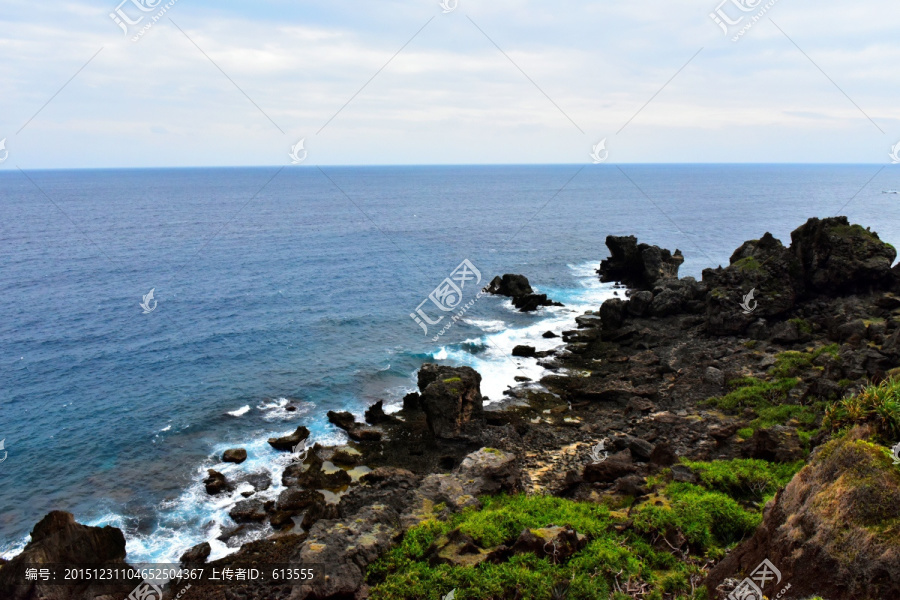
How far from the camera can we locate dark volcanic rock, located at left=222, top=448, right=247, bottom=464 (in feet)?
127

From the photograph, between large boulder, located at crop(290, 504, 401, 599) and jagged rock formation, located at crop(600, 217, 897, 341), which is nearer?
large boulder, located at crop(290, 504, 401, 599)

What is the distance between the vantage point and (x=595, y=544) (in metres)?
20.2

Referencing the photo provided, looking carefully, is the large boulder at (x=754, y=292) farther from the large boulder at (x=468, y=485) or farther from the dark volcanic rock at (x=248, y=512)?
the dark volcanic rock at (x=248, y=512)

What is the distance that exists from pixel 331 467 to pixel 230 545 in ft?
28.9

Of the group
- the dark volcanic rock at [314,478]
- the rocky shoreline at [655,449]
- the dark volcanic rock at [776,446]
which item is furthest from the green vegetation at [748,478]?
the dark volcanic rock at [314,478]

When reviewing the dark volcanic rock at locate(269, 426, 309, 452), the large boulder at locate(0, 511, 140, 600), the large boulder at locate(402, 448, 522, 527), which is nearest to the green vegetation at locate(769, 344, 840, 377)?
the large boulder at locate(402, 448, 522, 527)

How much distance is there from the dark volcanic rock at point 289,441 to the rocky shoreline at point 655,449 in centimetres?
13

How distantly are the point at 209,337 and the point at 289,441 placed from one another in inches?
983

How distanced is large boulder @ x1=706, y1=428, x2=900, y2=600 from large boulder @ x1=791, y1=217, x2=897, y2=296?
43.9m

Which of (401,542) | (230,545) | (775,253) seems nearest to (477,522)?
(401,542)

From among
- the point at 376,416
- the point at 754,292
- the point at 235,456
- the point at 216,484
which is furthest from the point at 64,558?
the point at 754,292

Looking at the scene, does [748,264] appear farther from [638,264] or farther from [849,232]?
[638,264]

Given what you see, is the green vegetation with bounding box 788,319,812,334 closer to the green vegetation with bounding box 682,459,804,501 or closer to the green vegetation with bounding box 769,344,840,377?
the green vegetation with bounding box 769,344,840,377

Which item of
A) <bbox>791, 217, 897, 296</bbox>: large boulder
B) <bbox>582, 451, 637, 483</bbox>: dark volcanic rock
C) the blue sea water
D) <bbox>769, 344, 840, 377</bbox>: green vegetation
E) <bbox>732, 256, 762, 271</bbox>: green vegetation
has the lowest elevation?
the blue sea water
